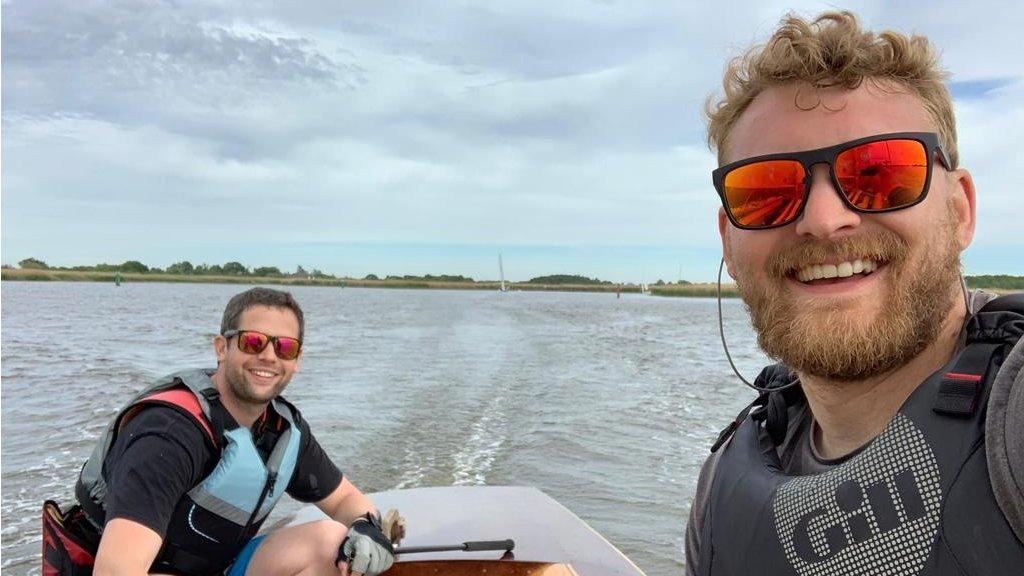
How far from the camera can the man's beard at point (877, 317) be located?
124cm

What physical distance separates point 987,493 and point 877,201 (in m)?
0.51

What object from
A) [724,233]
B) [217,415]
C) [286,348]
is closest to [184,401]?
[217,415]

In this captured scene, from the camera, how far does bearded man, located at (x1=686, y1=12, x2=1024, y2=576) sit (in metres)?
1.10

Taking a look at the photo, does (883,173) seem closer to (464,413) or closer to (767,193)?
(767,193)

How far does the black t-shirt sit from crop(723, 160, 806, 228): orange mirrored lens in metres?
2.20

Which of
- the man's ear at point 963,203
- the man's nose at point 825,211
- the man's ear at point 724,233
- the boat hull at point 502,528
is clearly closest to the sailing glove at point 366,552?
the boat hull at point 502,528

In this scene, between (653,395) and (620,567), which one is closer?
(620,567)

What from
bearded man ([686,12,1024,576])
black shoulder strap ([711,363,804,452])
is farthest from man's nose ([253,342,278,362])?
bearded man ([686,12,1024,576])

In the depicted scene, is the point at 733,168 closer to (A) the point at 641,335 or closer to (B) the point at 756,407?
(B) the point at 756,407

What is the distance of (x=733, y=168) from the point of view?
1.44 metres

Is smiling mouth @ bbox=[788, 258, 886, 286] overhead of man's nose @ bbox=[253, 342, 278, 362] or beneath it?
overhead

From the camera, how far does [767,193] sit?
4.48ft

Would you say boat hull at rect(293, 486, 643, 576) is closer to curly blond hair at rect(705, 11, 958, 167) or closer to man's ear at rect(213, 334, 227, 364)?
man's ear at rect(213, 334, 227, 364)

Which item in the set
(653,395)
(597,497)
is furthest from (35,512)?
(653,395)
